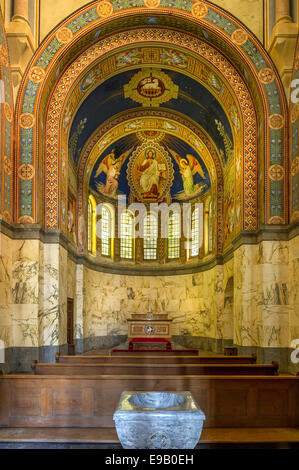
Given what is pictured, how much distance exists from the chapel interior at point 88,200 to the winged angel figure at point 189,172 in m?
1.59

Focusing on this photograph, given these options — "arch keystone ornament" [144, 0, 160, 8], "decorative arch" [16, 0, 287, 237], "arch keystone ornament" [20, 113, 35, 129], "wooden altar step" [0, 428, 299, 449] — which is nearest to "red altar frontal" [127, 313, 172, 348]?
"decorative arch" [16, 0, 287, 237]

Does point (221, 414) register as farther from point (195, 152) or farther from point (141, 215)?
point (141, 215)

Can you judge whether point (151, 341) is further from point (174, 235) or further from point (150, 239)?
point (150, 239)

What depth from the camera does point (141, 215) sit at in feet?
87.6

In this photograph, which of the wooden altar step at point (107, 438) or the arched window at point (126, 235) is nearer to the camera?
the wooden altar step at point (107, 438)

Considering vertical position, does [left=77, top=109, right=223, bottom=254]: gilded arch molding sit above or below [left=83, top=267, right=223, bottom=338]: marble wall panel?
above

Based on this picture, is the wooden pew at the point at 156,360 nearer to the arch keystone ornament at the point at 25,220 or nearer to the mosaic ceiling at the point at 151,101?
the arch keystone ornament at the point at 25,220

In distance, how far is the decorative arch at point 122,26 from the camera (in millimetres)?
14562

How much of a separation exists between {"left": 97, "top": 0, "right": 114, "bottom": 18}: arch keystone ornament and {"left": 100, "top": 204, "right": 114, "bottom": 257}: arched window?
11198 mm

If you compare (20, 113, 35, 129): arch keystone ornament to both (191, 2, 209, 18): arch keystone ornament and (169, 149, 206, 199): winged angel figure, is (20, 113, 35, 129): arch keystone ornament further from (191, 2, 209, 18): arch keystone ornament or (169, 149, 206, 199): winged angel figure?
(169, 149, 206, 199): winged angel figure

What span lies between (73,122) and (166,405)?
1421cm

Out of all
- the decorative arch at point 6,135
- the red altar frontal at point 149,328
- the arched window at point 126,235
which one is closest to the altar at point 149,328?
the red altar frontal at point 149,328

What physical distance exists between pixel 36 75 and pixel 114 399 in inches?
412

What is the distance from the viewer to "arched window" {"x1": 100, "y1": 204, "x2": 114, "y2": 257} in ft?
81.3
